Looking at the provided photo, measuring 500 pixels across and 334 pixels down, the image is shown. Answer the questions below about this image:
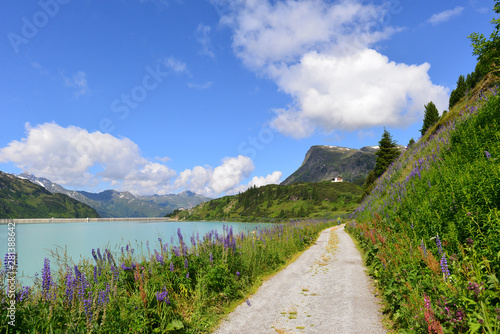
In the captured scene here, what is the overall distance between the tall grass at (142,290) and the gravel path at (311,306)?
0.74 meters

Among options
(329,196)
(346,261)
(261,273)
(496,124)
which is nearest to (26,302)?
(261,273)

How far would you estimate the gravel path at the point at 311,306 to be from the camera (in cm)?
630

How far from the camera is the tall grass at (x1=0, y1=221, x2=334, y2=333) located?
4.94 m

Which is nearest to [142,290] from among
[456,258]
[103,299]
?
[103,299]

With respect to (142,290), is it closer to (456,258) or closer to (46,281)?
(46,281)

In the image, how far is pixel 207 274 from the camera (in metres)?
8.50

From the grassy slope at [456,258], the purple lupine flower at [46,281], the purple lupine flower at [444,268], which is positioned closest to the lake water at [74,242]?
the purple lupine flower at [46,281]

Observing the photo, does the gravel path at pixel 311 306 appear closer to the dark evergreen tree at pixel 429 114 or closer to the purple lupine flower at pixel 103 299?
the purple lupine flower at pixel 103 299

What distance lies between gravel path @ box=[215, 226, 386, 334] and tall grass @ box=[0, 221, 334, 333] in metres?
0.74

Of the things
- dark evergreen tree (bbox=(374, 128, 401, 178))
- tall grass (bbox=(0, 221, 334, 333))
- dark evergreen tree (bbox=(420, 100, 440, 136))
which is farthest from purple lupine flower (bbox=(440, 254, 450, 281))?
dark evergreen tree (bbox=(420, 100, 440, 136))

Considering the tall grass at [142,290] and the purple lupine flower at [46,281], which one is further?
the purple lupine flower at [46,281]

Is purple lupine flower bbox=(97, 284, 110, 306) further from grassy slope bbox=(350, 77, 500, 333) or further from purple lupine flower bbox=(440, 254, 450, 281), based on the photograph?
purple lupine flower bbox=(440, 254, 450, 281)

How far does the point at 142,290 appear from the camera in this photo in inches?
241

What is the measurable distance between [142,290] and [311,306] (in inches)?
188
